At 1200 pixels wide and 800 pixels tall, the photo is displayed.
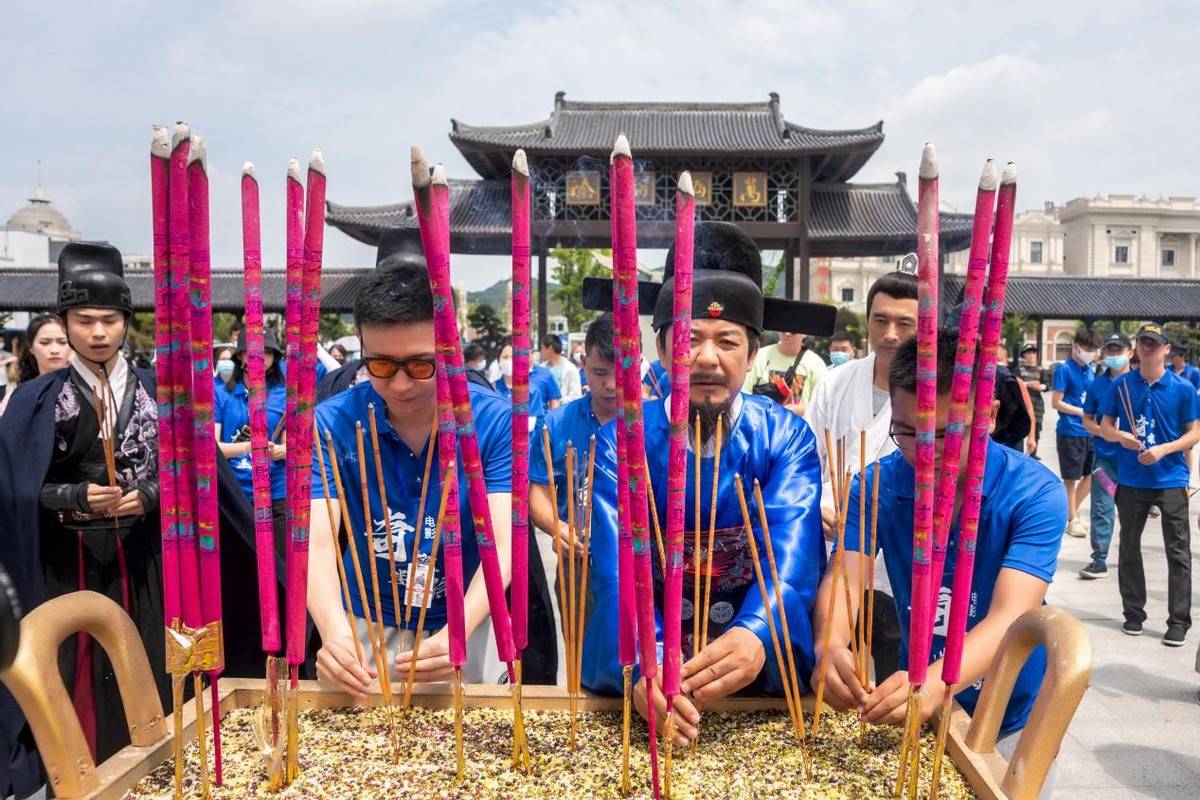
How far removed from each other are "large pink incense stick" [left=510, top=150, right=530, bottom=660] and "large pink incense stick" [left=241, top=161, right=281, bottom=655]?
0.33 meters

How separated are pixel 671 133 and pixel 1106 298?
15.9m

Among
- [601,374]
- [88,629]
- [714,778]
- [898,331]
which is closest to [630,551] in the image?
[714,778]

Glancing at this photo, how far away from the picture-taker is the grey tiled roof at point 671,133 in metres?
19.8

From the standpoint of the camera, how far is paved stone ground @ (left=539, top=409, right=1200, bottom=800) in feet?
9.71

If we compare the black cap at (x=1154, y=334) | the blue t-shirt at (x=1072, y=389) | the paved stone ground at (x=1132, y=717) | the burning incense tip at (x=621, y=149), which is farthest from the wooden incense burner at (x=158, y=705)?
the blue t-shirt at (x=1072, y=389)

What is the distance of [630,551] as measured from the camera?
118 centimetres

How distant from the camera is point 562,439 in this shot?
3.14 m

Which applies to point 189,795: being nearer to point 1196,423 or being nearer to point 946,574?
point 946,574

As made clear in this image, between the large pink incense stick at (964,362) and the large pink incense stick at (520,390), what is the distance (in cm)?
54

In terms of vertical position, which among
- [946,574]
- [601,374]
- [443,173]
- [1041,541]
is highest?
[443,173]

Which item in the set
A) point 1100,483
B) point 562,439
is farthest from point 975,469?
point 1100,483

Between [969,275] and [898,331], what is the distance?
5.63 ft

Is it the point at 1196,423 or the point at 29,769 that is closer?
the point at 29,769

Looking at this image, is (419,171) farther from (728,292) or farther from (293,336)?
(728,292)
